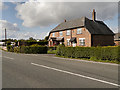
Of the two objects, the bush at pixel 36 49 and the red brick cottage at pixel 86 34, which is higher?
the red brick cottage at pixel 86 34

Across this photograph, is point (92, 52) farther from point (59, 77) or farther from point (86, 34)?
point (86, 34)

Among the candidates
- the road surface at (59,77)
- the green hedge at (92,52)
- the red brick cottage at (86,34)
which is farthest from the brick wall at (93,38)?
the road surface at (59,77)

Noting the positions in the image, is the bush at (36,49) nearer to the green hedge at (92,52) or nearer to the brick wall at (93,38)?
the green hedge at (92,52)

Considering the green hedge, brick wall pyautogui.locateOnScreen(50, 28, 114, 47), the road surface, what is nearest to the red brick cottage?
brick wall pyautogui.locateOnScreen(50, 28, 114, 47)

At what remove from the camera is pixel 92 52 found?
43.1ft

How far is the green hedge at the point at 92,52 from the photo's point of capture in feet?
36.8

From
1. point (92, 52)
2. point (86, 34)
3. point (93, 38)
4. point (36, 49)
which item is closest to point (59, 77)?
point (92, 52)

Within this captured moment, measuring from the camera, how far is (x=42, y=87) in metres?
4.54

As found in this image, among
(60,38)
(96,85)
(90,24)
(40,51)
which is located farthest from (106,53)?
(60,38)

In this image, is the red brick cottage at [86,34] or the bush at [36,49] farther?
the red brick cottage at [86,34]

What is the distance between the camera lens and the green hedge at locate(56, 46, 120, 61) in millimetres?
11225

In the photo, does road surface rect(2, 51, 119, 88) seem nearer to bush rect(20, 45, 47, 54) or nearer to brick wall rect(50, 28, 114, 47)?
bush rect(20, 45, 47, 54)

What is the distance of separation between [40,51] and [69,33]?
541 inches

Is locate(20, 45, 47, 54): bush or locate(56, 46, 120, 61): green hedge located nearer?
locate(56, 46, 120, 61): green hedge
